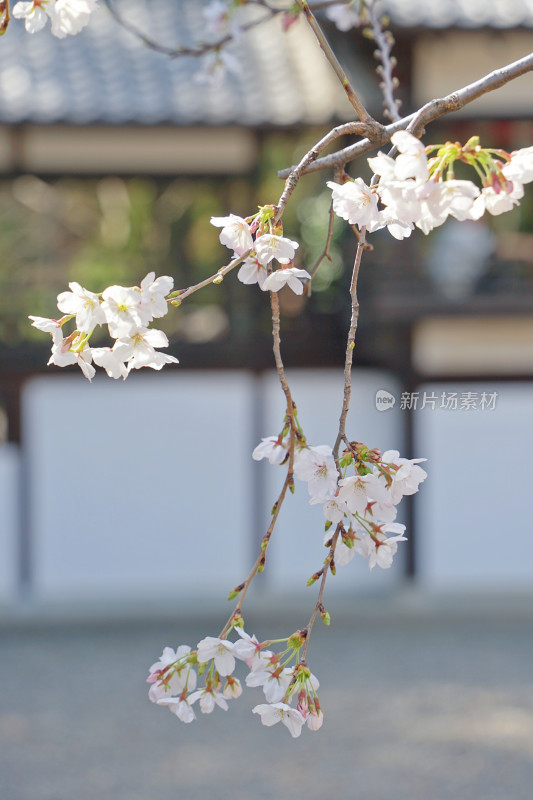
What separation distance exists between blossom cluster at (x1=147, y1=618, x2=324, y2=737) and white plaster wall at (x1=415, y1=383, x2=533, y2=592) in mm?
5527

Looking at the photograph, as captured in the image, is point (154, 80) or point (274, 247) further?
point (154, 80)

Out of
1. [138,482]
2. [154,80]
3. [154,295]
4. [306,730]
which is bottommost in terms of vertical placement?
[306,730]

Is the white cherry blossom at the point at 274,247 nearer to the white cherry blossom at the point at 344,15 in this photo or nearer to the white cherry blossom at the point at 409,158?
the white cherry blossom at the point at 409,158

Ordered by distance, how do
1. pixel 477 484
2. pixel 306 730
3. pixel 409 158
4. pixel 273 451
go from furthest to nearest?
pixel 477 484, pixel 306 730, pixel 273 451, pixel 409 158

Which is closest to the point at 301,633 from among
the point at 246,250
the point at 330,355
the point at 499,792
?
the point at 246,250

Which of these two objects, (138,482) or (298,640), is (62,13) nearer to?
(298,640)

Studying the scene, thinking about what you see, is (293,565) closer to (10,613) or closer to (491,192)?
(10,613)

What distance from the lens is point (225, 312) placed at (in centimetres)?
626

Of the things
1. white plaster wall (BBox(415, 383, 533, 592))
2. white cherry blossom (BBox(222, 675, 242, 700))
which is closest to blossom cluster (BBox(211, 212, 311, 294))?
white cherry blossom (BBox(222, 675, 242, 700))

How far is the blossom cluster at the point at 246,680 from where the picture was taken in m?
1.12

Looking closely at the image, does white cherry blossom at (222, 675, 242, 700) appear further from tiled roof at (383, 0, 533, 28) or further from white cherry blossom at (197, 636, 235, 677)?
tiled roof at (383, 0, 533, 28)

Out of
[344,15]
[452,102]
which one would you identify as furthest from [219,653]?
[344,15]

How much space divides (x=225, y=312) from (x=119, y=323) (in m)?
5.18

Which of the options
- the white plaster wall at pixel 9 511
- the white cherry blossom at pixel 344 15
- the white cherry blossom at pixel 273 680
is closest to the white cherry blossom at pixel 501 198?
the white cherry blossom at pixel 273 680
